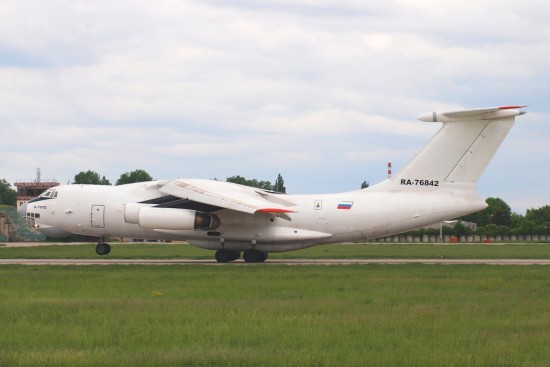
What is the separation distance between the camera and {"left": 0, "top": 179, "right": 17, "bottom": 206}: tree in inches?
5729

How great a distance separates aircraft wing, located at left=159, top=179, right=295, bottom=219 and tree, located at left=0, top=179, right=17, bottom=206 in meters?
117

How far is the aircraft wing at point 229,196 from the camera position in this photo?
2943 cm

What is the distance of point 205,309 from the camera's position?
16.0 meters

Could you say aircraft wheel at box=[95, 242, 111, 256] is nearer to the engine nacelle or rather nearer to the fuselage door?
the fuselage door

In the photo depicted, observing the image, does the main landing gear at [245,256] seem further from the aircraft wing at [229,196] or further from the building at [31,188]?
the building at [31,188]

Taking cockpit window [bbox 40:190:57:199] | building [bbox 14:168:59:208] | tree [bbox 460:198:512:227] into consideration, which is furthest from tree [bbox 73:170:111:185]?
cockpit window [bbox 40:190:57:199]

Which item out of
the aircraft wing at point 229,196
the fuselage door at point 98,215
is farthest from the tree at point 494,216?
the fuselage door at point 98,215

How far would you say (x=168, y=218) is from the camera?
30281 millimetres

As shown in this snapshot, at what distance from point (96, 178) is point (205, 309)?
10121 cm

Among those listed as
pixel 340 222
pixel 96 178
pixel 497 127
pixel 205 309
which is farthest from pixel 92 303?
pixel 96 178

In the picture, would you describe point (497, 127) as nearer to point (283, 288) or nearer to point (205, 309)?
point (283, 288)

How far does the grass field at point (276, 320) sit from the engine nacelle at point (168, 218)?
6.14 metres

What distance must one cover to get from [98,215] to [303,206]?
773cm

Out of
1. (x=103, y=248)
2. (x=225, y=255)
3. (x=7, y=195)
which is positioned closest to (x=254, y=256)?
(x=225, y=255)
